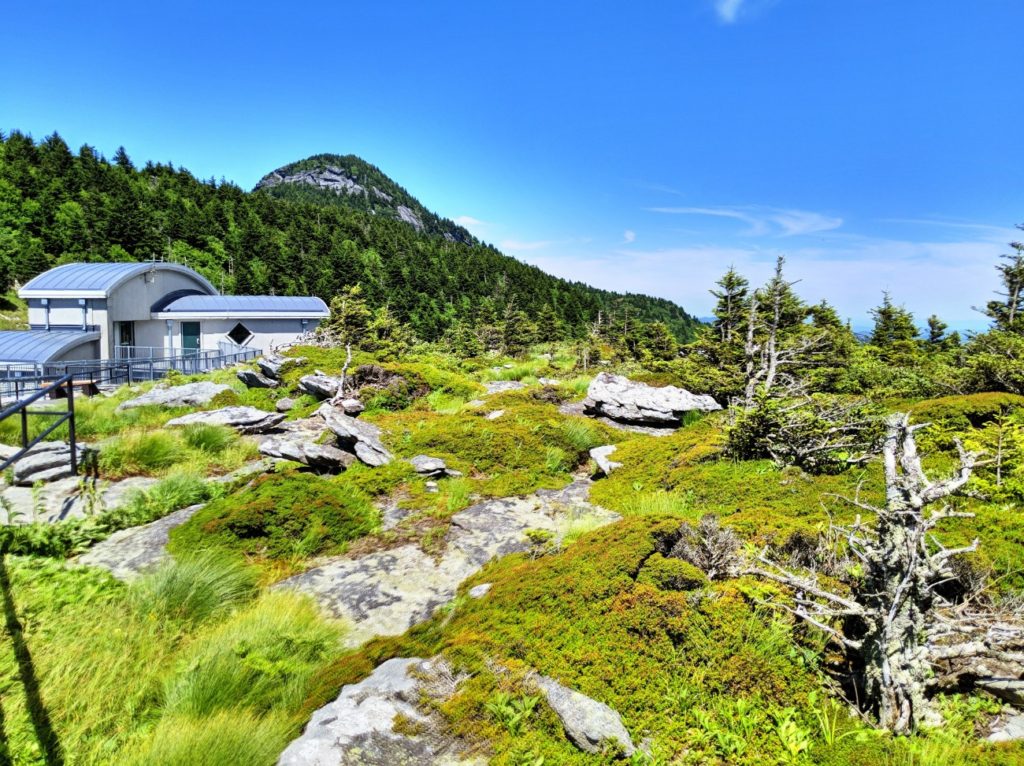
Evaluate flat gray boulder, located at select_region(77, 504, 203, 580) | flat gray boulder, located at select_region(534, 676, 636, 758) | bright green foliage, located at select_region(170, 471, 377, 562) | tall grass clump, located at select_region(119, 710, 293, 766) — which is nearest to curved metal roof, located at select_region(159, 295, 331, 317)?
bright green foliage, located at select_region(170, 471, 377, 562)

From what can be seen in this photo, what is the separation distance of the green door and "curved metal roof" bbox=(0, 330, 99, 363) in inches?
251

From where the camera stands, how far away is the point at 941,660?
298 cm

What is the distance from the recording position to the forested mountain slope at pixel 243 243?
187 ft

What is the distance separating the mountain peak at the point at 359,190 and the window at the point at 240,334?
447 ft

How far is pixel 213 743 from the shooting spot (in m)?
2.61

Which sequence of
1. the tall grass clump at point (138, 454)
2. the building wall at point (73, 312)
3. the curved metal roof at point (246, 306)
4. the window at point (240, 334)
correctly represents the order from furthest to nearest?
the window at point (240, 334) → the curved metal roof at point (246, 306) → the building wall at point (73, 312) → the tall grass clump at point (138, 454)

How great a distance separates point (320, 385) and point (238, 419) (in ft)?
9.05

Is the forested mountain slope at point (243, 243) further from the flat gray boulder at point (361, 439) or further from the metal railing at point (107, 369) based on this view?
the flat gray boulder at point (361, 439)

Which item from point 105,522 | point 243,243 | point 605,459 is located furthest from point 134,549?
point 243,243

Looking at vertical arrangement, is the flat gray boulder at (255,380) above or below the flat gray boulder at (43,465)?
above

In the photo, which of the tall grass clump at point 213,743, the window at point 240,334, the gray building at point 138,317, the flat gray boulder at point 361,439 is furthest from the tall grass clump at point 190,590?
the window at point 240,334

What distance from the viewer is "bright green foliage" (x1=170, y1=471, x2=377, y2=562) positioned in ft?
18.8

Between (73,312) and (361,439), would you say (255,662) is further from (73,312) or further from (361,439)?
(73,312)

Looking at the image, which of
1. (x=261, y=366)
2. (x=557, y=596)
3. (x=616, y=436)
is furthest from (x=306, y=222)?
(x=557, y=596)
